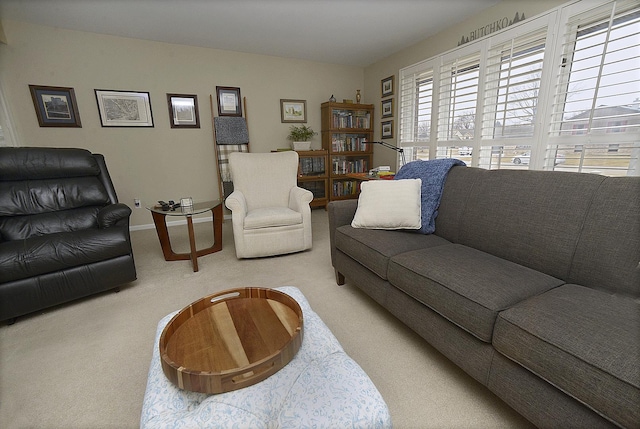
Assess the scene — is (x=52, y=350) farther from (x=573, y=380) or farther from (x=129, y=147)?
(x=129, y=147)

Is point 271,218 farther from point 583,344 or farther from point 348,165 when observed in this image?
point 348,165

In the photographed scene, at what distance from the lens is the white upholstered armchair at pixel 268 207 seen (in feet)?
8.09

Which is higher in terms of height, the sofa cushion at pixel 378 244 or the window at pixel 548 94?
the window at pixel 548 94

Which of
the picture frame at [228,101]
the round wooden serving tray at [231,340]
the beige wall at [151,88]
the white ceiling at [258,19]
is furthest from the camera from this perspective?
the picture frame at [228,101]

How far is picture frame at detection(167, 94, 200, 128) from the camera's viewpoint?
358 cm

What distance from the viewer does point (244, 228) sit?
8.05ft

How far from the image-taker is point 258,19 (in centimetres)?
287

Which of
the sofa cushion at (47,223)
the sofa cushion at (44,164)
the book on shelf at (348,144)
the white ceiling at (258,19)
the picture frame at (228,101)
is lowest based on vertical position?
the sofa cushion at (47,223)

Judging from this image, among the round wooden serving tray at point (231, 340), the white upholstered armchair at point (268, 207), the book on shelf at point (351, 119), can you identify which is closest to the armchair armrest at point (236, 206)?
the white upholstered armchair at point (268, 207)

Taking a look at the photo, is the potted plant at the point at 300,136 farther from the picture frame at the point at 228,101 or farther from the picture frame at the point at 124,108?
the picture frame at the point at 124,108

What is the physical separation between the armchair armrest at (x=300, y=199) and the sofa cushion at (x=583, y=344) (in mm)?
1891

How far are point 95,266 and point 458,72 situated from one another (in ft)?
12.7

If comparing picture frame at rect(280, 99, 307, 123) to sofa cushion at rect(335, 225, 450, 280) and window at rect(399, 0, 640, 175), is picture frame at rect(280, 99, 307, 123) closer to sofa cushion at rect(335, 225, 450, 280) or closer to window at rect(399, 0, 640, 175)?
window at rect(399, 0, 640, 175)

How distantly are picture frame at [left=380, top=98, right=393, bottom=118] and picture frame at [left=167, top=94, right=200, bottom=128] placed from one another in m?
A: 2.77
